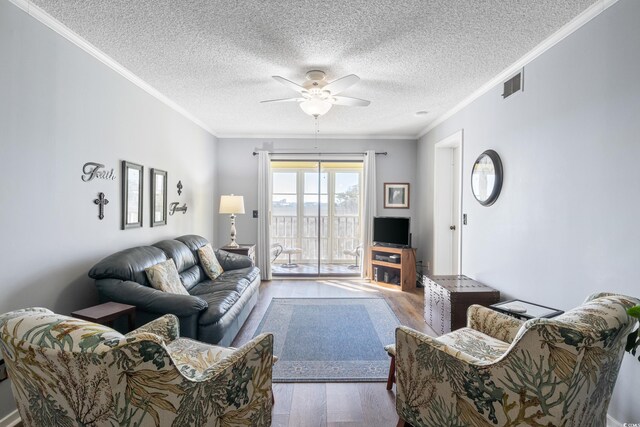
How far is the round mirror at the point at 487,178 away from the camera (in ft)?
10.2

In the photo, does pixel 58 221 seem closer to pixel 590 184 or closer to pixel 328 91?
pixel 328 91

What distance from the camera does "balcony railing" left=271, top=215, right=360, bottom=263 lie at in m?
6.62

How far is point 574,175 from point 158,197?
157 inches

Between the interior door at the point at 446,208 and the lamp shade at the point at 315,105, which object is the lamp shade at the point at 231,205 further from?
the interior door at the point at 446,208

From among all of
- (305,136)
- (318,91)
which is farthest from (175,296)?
(305,136)

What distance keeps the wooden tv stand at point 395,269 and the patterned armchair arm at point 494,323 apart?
2834 mm

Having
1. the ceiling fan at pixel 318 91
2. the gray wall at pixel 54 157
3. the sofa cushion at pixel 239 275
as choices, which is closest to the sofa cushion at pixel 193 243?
the sofa cushion at pixel 239 275

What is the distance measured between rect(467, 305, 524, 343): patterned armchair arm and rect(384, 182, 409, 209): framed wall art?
3649 mm

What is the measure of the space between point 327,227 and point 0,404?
17.4 feet

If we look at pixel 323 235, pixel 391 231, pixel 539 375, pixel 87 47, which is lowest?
pixel 539 375

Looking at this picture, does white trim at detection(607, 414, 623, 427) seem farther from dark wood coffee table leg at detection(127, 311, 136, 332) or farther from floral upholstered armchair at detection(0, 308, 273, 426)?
dark wood coffee table leg at detection(127, 311, 136, 332)

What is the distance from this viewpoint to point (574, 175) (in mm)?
2166

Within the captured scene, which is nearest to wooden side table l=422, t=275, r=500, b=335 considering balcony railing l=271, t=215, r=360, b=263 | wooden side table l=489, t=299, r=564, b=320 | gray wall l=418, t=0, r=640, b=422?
gray wall l=418, t=0, r=640, b=422

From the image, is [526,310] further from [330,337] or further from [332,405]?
[330,337]
